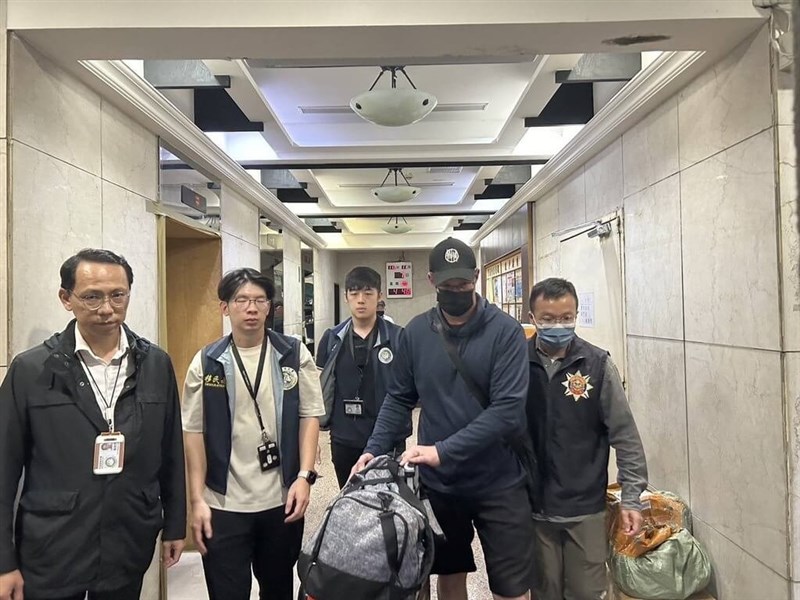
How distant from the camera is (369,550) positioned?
1.28 m

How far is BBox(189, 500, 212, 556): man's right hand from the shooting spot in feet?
5.50

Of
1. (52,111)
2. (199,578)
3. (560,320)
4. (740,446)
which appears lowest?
(199,578)

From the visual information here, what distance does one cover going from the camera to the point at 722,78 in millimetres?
2051

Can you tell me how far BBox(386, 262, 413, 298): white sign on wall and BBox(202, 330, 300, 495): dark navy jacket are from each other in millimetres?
10124

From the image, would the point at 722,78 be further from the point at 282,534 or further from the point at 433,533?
the point at 282,534

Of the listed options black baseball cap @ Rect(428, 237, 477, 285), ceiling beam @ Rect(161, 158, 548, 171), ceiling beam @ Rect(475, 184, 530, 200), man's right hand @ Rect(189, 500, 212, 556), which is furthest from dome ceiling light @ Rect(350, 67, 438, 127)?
ceiling beam @ Rect(475, 184, 530, 200)

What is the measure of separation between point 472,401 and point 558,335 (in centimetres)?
41

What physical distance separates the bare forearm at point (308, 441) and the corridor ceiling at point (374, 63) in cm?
135

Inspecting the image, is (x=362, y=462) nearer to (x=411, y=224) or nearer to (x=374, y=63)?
(x=374, y=63)

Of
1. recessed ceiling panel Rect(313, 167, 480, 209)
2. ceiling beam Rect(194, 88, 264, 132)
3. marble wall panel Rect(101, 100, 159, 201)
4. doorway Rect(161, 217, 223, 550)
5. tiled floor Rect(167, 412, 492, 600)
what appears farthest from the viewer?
recessed ceiling panel Rect(313, 167, 480, 209)

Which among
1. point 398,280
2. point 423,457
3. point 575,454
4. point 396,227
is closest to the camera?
point 423,457

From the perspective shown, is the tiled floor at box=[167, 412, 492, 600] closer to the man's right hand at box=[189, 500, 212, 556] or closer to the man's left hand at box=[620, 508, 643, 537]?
the man's right hand at box=[189, 500, 212, 556]

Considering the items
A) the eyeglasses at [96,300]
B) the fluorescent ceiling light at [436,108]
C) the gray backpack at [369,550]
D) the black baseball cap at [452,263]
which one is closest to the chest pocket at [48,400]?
the eyeglasses at [96,300]

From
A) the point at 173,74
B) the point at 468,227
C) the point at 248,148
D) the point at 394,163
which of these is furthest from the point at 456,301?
the point at 468,227
